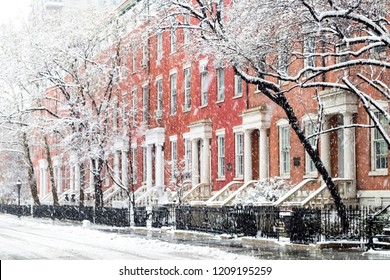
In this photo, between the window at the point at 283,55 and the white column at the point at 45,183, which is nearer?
the window at the point at 283,55

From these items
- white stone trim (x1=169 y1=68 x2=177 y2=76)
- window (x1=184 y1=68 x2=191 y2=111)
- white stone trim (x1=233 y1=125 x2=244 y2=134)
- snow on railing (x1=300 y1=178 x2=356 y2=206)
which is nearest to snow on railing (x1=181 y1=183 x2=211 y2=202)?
white stone trim (x1=233 y1=125 x2=244 y2=134)

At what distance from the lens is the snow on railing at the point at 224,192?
3074 centimetres

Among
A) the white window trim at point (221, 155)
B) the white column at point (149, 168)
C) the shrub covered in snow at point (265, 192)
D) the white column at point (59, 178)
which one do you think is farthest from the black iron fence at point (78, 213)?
the shrub covered in snow at point (265, 192)

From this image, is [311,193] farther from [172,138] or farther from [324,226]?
[172,138]

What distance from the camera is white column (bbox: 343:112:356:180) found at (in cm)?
2458

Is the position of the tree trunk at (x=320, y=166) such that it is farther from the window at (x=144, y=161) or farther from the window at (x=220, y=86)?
the window at (x=144, y=161)

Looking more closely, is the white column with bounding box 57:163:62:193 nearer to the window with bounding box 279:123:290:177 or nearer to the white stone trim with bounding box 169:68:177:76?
the white stone trim with bounding box 169:68:177:76

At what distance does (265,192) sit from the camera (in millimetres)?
27516

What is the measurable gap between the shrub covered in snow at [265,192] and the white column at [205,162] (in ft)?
17.9

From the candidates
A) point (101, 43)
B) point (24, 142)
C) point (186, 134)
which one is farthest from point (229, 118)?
point (24, 142)

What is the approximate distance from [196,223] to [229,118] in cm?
687

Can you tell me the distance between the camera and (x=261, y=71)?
2006 cm

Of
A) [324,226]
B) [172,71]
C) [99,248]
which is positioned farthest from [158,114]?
[324,226]

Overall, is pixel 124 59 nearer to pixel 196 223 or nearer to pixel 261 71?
pixel 196 223
